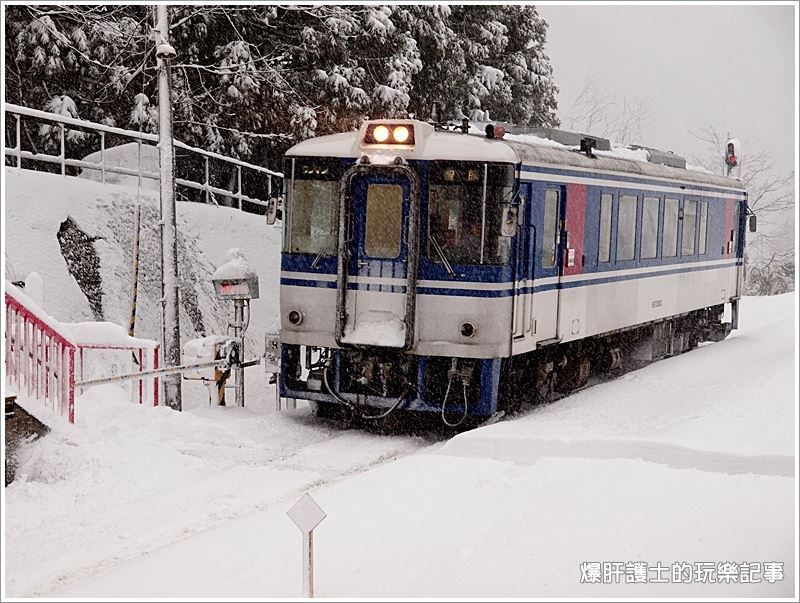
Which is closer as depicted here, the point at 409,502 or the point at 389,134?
the point at 409,502

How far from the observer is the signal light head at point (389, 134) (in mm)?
11648

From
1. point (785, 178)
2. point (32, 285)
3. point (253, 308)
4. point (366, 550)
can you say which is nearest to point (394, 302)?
point (32, 285)

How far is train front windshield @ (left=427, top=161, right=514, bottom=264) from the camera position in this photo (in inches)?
449

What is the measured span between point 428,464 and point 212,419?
139 inches

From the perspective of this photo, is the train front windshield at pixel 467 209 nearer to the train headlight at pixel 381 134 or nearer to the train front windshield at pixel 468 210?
the train front windshield at pixel 468 210

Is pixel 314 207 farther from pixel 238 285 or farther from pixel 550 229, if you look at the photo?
pixel 550 229

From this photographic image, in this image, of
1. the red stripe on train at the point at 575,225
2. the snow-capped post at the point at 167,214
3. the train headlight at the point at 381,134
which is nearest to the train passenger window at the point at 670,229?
the red stripe on train at the point at 575,225

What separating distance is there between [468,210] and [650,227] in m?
5.17

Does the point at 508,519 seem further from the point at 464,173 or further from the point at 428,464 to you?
the point at 464,173

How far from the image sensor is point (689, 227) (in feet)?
58.2

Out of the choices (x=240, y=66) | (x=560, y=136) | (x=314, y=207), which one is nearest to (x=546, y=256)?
(x=560, y=136)

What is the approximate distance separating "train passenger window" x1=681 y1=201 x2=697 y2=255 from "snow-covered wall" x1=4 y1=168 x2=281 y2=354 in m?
6.41

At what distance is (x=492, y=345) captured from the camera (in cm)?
1161

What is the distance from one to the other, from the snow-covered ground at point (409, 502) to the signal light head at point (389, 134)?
3028mm
